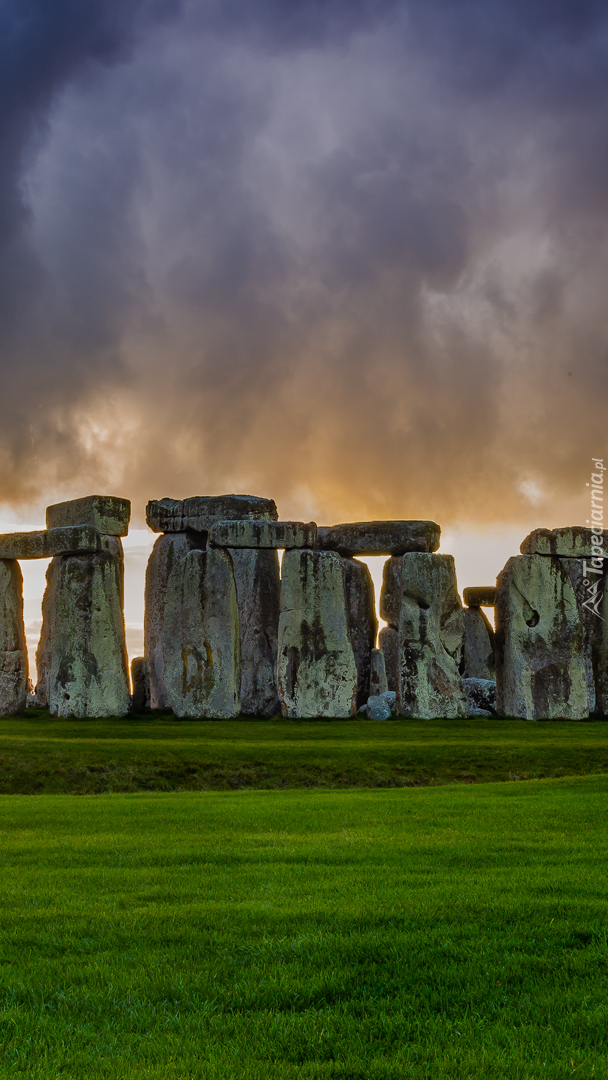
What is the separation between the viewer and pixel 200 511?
96.4 ft

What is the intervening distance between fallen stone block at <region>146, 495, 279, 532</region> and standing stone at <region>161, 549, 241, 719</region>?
3770mm

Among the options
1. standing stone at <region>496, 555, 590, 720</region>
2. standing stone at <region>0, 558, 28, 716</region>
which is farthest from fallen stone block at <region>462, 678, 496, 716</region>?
standing stone at <region>0, 558, 28, 716</region>

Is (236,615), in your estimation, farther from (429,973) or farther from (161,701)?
(429,973)

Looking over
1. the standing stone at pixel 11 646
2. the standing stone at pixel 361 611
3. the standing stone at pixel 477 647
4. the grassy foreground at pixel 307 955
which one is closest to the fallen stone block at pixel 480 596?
the standing stone at pixel 477 647

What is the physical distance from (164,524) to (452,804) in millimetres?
18539

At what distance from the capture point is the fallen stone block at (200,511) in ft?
95.9

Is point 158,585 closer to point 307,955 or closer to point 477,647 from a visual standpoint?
point 477,647

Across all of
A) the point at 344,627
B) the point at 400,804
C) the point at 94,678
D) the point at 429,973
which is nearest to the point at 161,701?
the point at 94,678

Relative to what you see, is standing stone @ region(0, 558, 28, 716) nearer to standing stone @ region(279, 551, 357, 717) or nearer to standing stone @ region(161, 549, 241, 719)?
standing stone @ region(161, 549, 241, 719)

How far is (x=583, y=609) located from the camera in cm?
2845

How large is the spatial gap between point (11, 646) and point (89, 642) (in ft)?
9.72

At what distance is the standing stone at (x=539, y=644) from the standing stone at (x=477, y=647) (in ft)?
25.8

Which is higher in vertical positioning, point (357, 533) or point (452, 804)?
point (357, 533)

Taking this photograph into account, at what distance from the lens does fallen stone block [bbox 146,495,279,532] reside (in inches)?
1151
